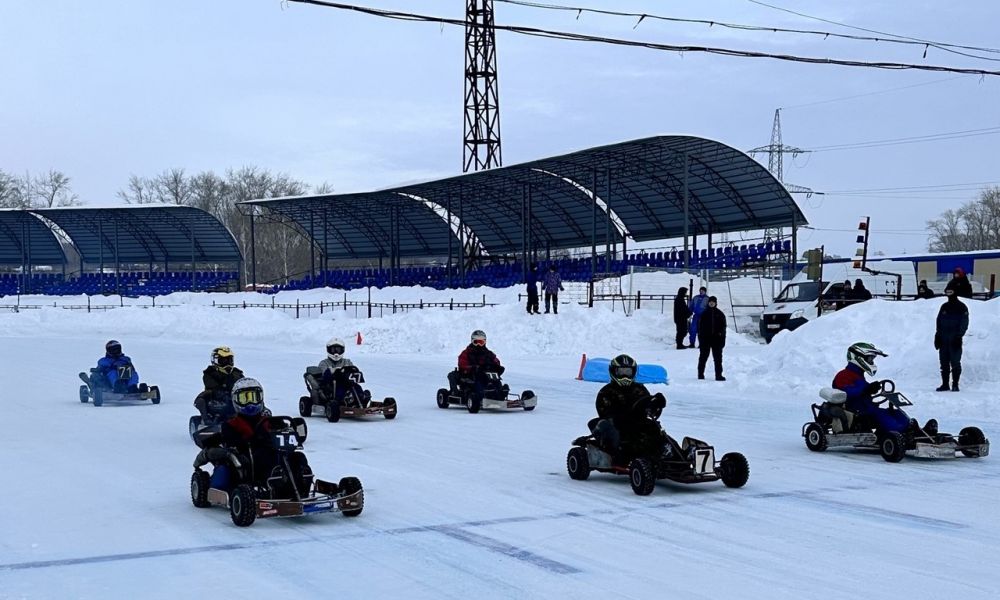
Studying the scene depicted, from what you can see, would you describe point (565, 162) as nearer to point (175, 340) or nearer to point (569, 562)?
point (175, 340)

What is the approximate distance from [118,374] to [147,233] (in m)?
62.7

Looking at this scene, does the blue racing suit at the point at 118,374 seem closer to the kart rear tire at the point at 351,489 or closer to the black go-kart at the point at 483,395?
the black go-kart at the point at 483,395

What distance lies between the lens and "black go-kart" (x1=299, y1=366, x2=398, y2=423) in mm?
15195

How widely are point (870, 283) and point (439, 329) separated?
1598 centimetres

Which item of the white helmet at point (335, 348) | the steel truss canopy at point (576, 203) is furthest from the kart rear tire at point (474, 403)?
the steel truss canopy at point (576, 203)

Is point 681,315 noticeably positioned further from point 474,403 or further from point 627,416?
point 627,416

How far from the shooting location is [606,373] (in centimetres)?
2231

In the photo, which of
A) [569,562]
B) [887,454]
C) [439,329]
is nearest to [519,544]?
[569,562]

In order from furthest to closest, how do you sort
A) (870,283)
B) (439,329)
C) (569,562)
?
(870,283) → (439,329) → (569,562)

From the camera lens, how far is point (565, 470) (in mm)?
10836

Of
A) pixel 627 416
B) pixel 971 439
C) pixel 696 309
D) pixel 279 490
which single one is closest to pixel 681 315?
pixel 696 309

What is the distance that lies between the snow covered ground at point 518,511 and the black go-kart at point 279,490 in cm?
15

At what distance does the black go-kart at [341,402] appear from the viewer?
15.2 meters

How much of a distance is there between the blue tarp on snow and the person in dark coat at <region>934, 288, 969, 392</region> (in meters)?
5.34
